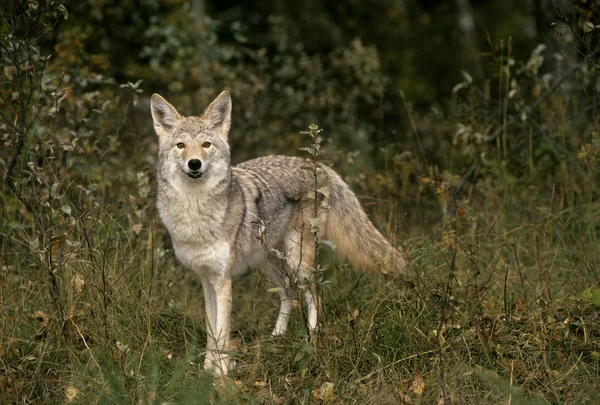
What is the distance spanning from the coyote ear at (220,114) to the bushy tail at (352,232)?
887 mm

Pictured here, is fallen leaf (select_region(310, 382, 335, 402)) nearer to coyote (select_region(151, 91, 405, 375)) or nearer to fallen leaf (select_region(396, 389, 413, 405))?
fallen leaf (select_region(396, 389, 413, 405))

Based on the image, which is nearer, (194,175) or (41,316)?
(41,316)

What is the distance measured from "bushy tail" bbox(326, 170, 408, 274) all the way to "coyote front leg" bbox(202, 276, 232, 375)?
3.25ft

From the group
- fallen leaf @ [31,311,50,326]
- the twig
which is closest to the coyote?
fallen leaf @ [31,311,50,326]

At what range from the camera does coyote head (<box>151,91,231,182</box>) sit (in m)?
5.12

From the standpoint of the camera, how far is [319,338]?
465 cm

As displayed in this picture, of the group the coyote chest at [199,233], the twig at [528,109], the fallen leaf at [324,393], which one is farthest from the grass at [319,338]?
the twig at [528,109]

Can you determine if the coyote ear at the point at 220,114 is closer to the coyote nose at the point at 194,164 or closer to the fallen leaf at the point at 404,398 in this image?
the coyote nose at the point at 194,164

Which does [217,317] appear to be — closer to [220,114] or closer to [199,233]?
[199,233]

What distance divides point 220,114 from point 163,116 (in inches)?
16.0

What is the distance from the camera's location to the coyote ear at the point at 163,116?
5.40 meters

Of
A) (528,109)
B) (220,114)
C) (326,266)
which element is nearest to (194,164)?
(220,114)

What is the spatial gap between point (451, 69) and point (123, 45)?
10.8 meters

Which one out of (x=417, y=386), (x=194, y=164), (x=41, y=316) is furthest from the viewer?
(x=194, y=164)
